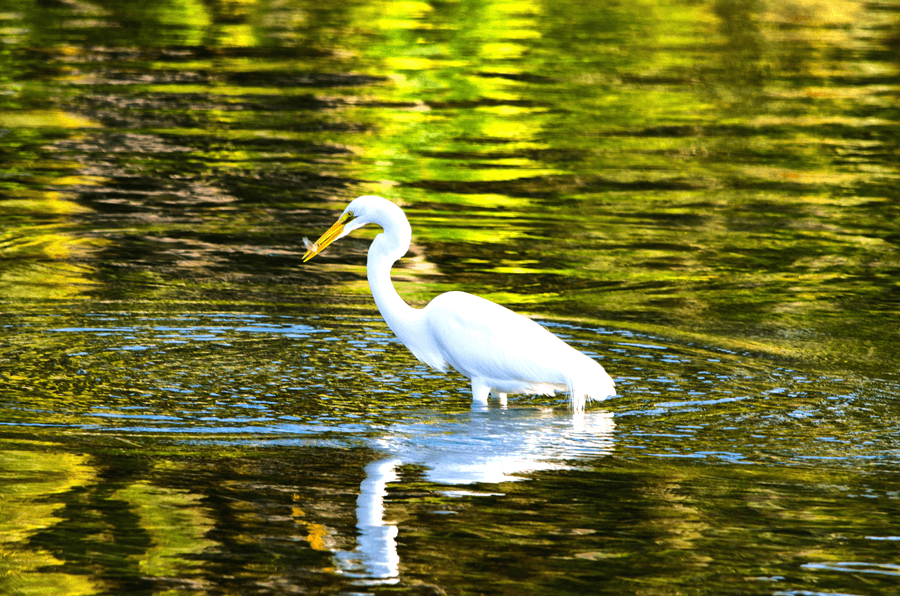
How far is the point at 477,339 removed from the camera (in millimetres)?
8070

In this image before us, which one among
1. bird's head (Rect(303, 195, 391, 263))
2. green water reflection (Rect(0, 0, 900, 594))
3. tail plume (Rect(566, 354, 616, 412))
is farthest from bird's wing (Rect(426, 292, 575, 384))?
bird's head (Rect(303, 195, 391, 263))

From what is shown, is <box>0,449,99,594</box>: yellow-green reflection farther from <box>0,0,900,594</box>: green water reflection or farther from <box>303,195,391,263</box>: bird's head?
<box>303,195,391,263</box>: bird's head

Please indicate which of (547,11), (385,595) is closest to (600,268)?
(385,595)

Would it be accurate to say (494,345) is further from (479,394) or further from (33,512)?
(33,512)

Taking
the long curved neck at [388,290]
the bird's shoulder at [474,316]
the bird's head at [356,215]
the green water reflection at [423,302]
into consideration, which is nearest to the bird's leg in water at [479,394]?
the green water reflection at [423,302]

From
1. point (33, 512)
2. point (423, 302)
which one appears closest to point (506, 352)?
point (423, 302)

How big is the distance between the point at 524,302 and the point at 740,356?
2211 mm

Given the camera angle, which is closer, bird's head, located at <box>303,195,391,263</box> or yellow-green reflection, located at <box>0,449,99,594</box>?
yellow-green reflection, located at <box>0,449,99,594</box>

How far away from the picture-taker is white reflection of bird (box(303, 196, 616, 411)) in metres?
7.98

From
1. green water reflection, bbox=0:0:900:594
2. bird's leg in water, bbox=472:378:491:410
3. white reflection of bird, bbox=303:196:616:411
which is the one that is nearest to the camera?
green water reflection, bbox=0:0:900:594

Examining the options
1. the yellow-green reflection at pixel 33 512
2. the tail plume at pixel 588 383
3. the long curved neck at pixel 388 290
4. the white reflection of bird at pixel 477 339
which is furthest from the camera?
the long curved neck at pixel 388 290

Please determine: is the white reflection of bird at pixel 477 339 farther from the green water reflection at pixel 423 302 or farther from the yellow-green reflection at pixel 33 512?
the yellow-green reflection at pixel 33 512

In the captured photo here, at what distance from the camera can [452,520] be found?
6.12m

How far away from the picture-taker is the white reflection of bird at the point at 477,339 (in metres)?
7.98
